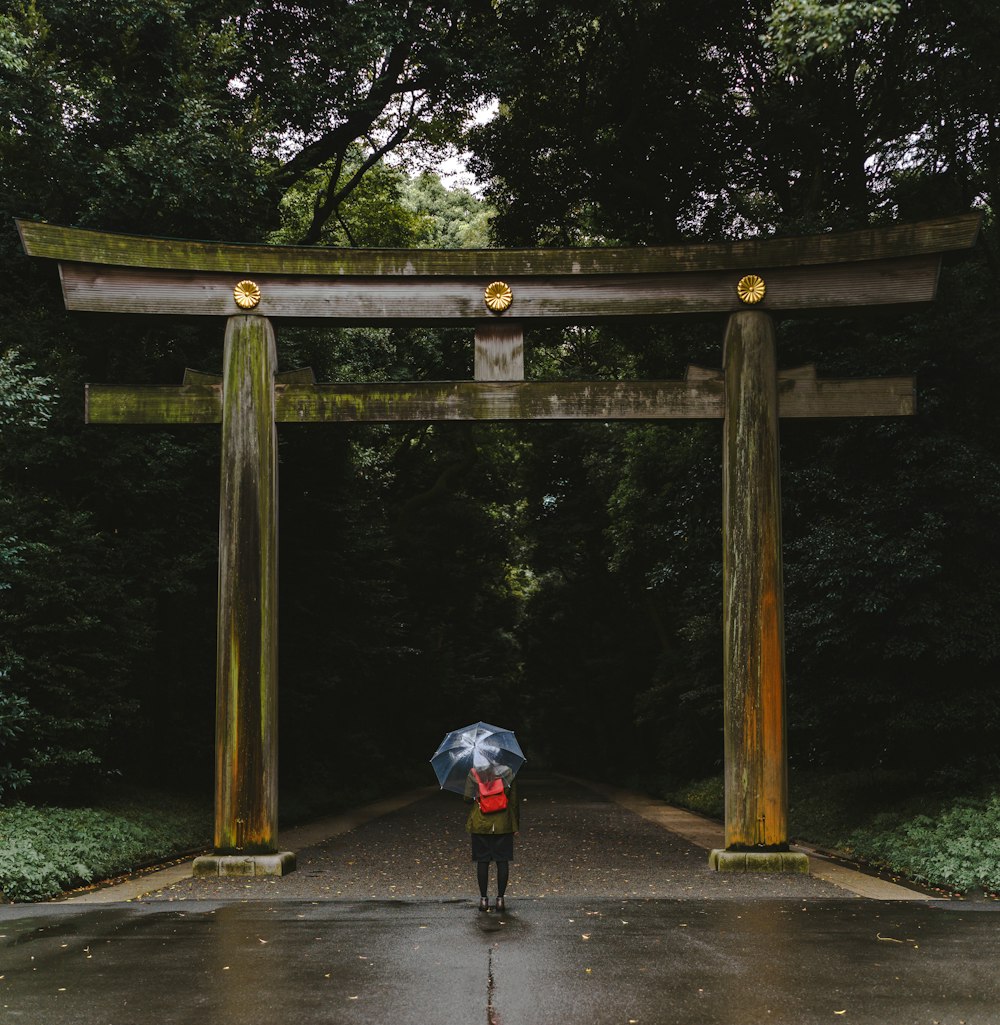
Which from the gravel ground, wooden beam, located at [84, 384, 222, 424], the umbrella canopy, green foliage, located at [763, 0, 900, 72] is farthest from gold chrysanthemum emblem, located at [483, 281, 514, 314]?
the gravel ground

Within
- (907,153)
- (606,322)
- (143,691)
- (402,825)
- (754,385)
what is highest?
(907,153)

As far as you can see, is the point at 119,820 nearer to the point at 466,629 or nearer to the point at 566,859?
the point at 566,859

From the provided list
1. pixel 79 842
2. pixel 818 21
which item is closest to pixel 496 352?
pixel 818 21

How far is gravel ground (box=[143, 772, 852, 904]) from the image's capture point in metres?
9.46

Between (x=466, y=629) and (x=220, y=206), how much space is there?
24.5 m

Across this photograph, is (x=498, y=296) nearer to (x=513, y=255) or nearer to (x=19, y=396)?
(x=513, y=255)

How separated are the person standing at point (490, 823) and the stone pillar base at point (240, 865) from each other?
2724 mm

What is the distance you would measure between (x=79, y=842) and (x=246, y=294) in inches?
233


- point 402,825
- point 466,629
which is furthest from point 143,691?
point 466,629

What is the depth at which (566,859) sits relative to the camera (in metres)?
12.4

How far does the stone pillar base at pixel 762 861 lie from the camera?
1044 cm

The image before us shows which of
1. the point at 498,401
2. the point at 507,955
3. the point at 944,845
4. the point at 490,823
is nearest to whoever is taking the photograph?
the point at 507,955

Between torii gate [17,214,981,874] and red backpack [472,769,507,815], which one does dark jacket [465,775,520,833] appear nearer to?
red backpack [472,769,507,815]

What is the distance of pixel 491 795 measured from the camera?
8.61 m
